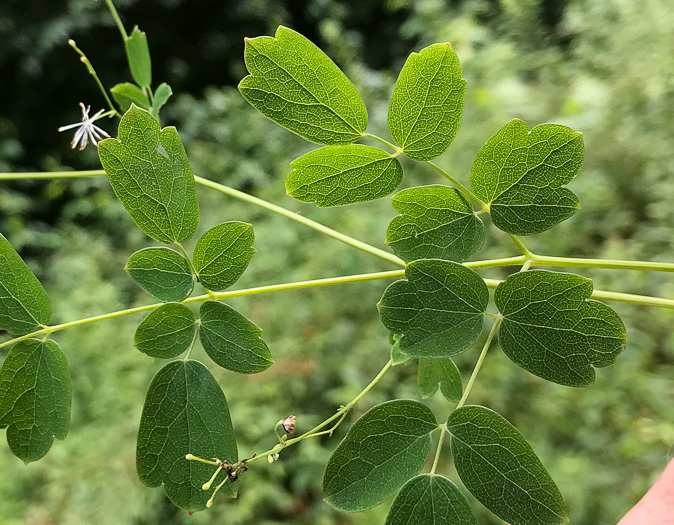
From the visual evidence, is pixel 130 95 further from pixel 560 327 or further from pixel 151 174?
pixel 560 327

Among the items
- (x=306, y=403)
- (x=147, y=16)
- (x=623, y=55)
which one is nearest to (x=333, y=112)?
(x=306, y=403)

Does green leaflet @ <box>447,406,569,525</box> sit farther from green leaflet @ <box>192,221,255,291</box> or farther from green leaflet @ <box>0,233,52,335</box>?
green leaflet @ <box>0,233,52,335</box>

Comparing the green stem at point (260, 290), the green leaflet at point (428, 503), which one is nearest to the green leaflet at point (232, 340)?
the green stem at point (260, 290)

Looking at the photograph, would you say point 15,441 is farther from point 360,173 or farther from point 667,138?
point 667,138

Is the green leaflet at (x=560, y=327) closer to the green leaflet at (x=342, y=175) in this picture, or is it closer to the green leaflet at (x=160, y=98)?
the green leaflet at (x=342, y=175)

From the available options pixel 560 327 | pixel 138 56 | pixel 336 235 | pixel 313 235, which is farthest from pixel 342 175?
pixel 313 235
